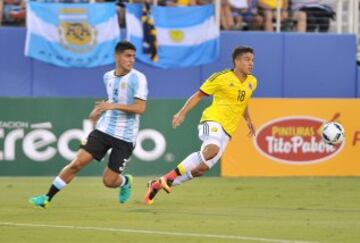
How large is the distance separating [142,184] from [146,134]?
6.82 ft

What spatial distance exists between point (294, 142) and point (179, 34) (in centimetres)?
518

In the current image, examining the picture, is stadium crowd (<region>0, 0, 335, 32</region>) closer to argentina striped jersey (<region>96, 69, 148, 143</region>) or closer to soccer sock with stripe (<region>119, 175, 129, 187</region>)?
soccer sock with stripe (<region>119, 175, 129, 187</region>)

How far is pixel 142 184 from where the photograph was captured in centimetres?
1923

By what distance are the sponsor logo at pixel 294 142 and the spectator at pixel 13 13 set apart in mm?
6907

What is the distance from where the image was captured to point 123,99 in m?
13.9

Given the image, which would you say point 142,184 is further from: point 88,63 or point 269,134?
point 88,63

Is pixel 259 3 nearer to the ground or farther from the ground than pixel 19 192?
farther from the ground

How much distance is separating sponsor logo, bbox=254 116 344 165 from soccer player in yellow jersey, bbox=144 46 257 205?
20.3 ft

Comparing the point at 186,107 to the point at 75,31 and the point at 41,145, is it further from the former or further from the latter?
the point at 75,31

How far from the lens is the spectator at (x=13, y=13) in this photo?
81.8 feet

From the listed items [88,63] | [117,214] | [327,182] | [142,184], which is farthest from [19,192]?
[88,63]

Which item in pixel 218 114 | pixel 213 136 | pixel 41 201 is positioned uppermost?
pixel 218 114

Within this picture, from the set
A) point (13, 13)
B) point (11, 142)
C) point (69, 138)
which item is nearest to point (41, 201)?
point (11, 142)

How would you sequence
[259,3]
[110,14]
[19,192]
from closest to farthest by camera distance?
[19,192] < [110,14] < [259,3]
